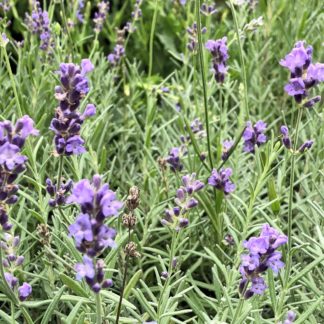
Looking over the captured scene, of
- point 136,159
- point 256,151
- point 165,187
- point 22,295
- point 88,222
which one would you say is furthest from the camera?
point 136,159

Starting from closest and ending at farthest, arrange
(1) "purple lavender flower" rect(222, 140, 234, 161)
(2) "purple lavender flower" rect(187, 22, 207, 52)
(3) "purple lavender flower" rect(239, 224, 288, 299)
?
1. (3) "purple lavender flower" rect(239, 224, 288, 299)
2. (1) "purple lavender flower" rect(222, 140, 234, 161)
3. (2) "purple lavender flower" rect(187, 22, 207, 52)

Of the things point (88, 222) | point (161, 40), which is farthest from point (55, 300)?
point (161, 40)

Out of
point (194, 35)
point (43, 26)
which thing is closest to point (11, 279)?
point (43, 26)

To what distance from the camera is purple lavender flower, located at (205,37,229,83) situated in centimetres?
277

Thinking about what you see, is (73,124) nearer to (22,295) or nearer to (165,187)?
(22,295)

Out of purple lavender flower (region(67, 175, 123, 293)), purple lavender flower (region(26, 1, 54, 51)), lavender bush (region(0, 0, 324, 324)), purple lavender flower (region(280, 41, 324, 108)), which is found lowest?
lavender bush (region(0, 0, 324, 324))

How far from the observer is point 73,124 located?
73.6 inches

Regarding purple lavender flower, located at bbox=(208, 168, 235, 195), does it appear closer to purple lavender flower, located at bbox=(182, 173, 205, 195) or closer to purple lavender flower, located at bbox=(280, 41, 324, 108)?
purple lavender flower, located at bbox=(182, 173, 205, 195)

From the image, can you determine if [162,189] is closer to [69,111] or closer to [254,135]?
[254,135]

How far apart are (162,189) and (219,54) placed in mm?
696

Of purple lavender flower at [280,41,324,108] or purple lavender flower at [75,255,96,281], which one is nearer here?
purple lavender flower at [75,255,96,281]

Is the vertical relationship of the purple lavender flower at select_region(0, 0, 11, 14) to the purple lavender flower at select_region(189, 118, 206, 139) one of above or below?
→ above

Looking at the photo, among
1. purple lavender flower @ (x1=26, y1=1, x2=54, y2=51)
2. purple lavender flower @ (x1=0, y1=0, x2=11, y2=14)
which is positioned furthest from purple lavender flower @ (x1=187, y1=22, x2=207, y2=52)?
purple lavender flower @ (x1=0, y1=0, x2=11, y2=14)

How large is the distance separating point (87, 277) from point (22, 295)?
1.51ft
